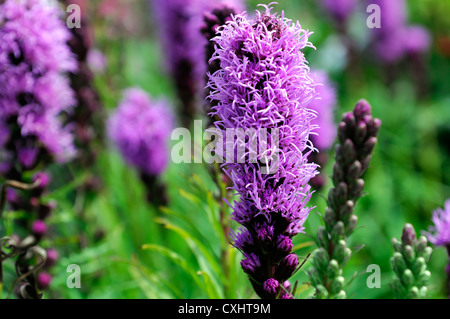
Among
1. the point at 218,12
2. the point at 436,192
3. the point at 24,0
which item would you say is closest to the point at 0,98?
the point at 24,0

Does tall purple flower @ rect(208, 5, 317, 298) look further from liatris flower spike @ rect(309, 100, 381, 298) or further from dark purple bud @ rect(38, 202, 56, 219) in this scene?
dark purple bud @ rect(38, 202, 56, 219)

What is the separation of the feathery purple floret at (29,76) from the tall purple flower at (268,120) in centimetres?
113

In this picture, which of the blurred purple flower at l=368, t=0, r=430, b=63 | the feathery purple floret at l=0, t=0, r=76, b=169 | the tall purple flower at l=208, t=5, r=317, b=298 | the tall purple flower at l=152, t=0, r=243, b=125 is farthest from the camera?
the blurred purple flower at l=368, t=0, r=430, b=63

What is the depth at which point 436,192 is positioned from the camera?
3.66 m

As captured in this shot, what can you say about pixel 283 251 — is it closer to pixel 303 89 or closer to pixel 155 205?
pixel 303 89

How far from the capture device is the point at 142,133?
10.2 ft

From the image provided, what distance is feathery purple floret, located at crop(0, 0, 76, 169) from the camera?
2100 millimetres

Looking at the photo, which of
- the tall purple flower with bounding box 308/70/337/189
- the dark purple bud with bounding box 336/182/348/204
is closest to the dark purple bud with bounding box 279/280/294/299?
the dark purple bud with bounding box 336/182/348/204

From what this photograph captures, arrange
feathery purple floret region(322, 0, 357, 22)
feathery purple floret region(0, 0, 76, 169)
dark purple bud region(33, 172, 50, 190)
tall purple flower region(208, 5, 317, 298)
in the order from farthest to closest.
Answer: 1. feathery purple floret region(322, 0, 357, 22)
2. dark purple bud region(33, 172, 50, 190)
3. feathery purple floret region(0, 0, 76, 169)
4. tall purple flower region(208, 5, 317, 298)

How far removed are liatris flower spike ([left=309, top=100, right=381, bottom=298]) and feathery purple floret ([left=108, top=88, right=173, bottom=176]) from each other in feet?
6.04

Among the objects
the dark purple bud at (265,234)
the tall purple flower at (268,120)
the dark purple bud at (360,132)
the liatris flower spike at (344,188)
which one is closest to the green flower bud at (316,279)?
the liatris flower spike at (344,188)

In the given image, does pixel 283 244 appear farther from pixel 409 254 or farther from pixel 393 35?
pixel 393 35

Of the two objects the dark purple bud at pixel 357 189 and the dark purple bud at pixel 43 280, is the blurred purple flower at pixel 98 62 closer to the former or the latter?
the dark purple bud at pixel 43 280

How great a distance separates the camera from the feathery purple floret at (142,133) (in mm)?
3121
